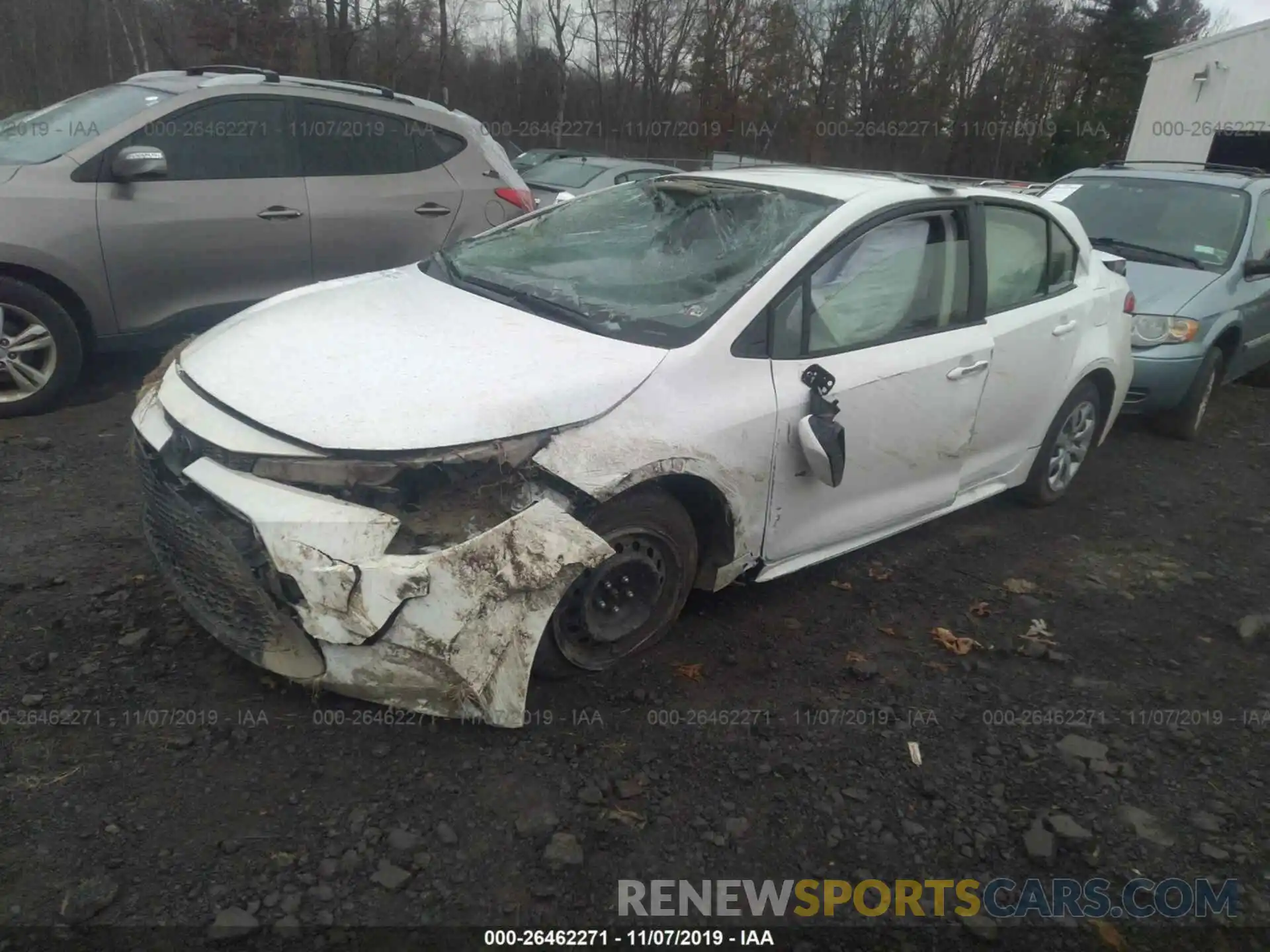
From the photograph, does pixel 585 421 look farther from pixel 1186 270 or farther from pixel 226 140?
pixel 1186 270

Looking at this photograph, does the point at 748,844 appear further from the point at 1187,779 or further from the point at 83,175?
the point at 83,175

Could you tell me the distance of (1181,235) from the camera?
676cm

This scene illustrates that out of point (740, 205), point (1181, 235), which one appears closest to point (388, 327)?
point (740, 205)

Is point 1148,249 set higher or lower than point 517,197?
lower

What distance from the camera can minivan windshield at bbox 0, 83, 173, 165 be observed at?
16.1 feet

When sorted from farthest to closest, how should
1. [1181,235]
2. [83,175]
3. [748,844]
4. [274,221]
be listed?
[1181,235] < [274,221] < [83,175] < [748,844]

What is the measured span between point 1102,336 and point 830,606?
87.8 inches

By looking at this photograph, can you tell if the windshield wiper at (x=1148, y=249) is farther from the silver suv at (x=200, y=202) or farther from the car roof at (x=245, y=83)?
the car roof at (x=245, y=83)

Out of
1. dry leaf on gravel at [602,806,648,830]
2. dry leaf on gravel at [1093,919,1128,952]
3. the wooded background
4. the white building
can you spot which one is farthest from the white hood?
the wooded background

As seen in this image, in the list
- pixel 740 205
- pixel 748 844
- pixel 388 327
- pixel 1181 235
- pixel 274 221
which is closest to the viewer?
pixel 748 844

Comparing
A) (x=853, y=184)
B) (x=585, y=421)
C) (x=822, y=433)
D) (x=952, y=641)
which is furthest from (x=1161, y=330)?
(x=585, y=421)

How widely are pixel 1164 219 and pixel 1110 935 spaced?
20.2 ft

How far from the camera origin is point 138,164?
15.6 ft

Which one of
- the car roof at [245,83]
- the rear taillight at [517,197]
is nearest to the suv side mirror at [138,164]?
the car roof at [245,83]
